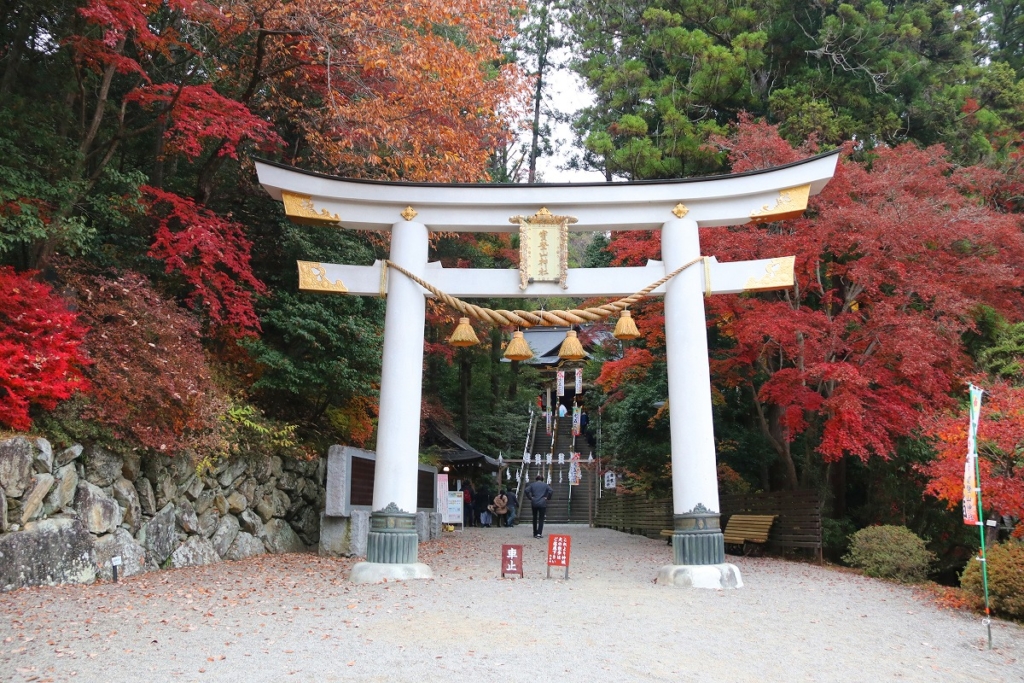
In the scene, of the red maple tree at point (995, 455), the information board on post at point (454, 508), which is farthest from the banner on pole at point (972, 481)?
the information board on post at point (454, 508)

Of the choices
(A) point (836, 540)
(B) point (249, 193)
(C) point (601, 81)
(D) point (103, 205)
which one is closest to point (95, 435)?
(D) point (103, 205)

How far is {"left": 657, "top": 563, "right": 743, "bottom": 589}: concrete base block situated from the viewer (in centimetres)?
932

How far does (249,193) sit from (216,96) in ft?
10.3

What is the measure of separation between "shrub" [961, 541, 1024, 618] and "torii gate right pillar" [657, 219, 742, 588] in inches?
99.9

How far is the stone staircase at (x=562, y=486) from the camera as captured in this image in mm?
28094

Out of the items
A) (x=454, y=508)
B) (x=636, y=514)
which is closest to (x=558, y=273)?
(x=636, y=514)

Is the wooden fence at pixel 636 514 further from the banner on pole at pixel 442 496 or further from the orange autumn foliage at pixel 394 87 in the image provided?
the orange autumn foliage at pixel 394 87

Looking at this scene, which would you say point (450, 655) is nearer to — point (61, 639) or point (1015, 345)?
point (61, 639)

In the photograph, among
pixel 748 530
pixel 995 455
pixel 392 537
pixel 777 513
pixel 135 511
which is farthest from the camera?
pixel 748 530

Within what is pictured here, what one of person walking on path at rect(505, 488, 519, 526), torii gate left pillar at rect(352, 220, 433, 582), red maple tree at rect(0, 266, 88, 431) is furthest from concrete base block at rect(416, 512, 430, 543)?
red maple tree at rect(0, 266, 88, 431)

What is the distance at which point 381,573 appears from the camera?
9398 millimetres

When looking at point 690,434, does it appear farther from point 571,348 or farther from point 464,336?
point 464,336

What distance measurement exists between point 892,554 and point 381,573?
729cm

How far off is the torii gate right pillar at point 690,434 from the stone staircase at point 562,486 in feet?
57.5
